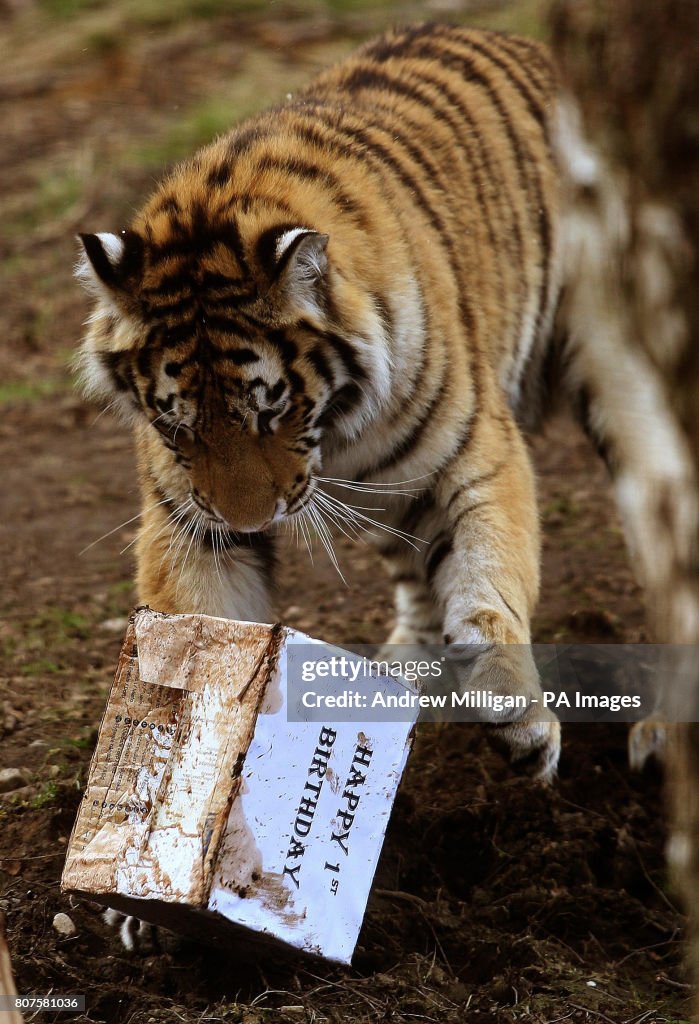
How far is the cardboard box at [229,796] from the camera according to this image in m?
2.12

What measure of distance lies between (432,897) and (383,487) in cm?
97

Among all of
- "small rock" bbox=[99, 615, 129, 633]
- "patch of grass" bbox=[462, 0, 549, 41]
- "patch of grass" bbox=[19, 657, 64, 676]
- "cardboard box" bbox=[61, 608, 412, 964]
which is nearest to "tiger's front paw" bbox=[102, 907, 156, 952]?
"cardboard box" bbox=[61, 608, 412, 964]

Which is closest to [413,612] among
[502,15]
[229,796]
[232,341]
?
[232,341]

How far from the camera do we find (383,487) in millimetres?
3166

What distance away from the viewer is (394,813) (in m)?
3.09

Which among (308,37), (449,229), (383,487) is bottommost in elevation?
(383,487)

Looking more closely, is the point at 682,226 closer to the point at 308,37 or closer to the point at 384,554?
the point at 384,554

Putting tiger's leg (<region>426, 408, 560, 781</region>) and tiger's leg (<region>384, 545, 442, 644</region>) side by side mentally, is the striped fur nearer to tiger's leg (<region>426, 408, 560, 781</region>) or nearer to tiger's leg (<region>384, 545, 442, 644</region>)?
tiger's leg (<region>426, 408, 560, 781</region>)

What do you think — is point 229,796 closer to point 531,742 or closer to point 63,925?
point 63,925

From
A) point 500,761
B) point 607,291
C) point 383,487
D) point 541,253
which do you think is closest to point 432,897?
point 500,761

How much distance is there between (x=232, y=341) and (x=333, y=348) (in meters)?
0.26

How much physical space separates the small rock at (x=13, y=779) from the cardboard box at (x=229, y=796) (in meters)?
0.92

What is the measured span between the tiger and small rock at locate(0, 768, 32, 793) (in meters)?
0.53

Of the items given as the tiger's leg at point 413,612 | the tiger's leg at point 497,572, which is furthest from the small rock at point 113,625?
the tiger's leg at point 497,572
